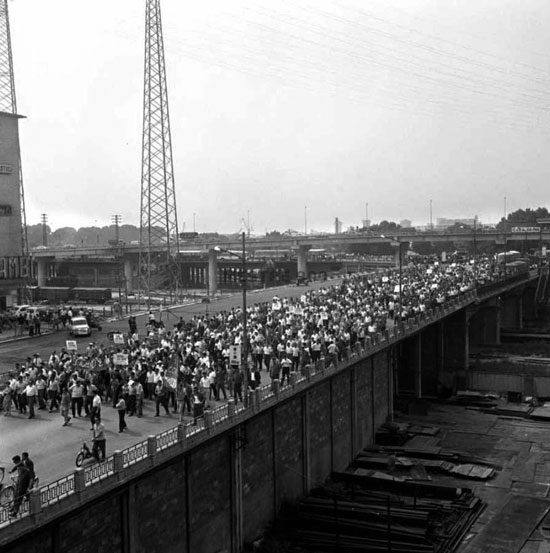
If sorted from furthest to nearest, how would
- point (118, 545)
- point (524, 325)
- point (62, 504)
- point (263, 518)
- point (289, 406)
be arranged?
point (524, 325) → point (289, 406) → point (263, 518) → point (118, 545) → point (62, 504)

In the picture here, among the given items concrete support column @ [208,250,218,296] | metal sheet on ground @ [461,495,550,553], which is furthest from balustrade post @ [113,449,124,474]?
concrete support column @ [208,250,218,296]

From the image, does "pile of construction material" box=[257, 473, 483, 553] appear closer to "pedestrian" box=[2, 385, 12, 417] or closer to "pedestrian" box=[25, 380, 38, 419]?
"pedestrian" box=[25, 380, 38, 419]

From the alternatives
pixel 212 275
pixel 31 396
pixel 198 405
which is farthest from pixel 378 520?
→ pixel 212 275

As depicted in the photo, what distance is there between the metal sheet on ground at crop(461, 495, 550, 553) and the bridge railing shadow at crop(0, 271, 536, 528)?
9914mm

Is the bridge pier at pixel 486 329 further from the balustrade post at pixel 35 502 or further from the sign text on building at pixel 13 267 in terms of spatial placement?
the balustrade post at pixel 35 502

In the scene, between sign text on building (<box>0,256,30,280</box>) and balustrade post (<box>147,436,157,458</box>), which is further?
sign text on building (<box>0,256,30,280</box>)

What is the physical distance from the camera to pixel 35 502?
1716 cm

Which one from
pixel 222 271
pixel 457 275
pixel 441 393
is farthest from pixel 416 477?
pixel 222 271

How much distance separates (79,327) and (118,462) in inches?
1074

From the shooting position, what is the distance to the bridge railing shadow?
1794cm

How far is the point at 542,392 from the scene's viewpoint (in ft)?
201

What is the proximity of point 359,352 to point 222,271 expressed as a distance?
120094 millimetres

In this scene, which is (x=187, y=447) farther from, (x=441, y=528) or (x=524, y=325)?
(x=524, y=325)

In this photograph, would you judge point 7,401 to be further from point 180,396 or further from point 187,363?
point 187,363
